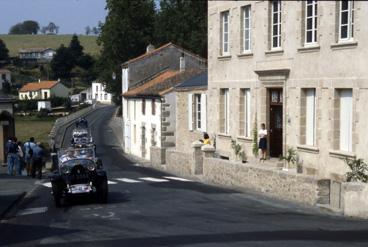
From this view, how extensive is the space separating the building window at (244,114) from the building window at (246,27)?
1879mm

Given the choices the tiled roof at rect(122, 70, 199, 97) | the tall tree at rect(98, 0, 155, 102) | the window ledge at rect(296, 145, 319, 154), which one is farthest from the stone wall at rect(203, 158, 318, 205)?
the tall tree at rect(98, 0, 155, 102)

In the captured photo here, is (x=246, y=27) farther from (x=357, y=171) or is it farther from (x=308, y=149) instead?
(x=357, y=171)

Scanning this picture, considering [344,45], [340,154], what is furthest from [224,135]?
→ [344,45]

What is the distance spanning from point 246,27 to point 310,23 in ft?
18.3

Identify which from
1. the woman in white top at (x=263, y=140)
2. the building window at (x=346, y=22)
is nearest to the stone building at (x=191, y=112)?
the woman in white top at (x=263, y=140)

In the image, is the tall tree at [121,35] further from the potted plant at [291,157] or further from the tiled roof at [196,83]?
the potted plant at [291,157]

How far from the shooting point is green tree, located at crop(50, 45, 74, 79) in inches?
6644

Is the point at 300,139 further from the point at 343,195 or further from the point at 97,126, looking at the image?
the point at 97,126

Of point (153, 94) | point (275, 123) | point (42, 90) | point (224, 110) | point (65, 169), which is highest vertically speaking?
point (42, 90)

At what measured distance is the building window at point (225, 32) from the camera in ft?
96.1

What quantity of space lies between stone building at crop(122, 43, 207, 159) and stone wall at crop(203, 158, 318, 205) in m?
19.7

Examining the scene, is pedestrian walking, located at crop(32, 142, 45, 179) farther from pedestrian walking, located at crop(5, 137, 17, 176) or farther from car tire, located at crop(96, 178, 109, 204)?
car tire, located at crop(96, 178, 109, 204)

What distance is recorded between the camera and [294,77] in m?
23.6

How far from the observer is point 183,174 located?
3167cm
